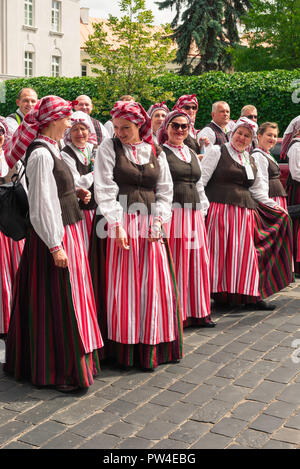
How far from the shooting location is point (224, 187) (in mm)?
6441

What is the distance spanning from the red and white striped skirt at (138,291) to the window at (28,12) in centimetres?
3496

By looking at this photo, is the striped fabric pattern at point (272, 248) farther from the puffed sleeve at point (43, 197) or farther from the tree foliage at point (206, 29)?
the tree foliage at point (206, 29)

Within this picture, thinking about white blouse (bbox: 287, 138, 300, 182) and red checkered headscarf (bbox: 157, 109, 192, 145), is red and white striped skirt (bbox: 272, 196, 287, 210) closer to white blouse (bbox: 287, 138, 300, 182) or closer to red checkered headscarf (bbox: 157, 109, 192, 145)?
white blouse (bbox: 287, 138, 300, 182)

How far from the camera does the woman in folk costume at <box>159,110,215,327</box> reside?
579cm

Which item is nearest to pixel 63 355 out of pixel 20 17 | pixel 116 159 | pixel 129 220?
pixel 129 220

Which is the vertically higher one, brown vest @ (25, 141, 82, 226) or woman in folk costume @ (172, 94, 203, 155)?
woman in folk costume @ (172, 94, 203, 155)

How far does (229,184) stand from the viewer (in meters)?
6.43

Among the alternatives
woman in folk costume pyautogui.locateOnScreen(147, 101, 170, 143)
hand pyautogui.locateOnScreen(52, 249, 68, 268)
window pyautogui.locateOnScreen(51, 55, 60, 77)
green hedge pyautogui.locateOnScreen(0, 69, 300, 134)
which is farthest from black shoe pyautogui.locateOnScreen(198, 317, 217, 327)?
window pyautogui.locateOnScreen(51, 55, 60, 77)

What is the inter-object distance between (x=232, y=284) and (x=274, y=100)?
1005cm

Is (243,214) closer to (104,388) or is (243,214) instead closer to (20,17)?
(104,388)

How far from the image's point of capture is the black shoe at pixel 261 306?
21.6ft

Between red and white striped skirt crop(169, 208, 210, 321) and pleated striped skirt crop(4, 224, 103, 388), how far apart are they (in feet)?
5.05

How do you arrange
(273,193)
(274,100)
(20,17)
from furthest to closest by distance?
(20,17) → (274,100) → (273,193)

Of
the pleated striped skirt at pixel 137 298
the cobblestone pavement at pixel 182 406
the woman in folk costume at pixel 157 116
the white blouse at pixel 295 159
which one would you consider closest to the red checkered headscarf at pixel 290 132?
the white blouse at pixel 295 159
